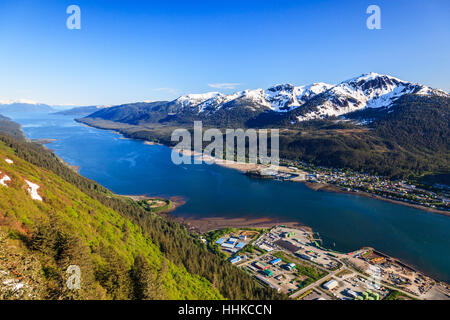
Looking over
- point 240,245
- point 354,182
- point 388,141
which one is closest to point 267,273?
point 240,245

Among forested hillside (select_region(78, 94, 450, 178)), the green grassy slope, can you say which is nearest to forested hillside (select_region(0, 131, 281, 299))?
the green grassy slope

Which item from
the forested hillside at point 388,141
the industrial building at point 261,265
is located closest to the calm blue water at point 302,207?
the industrial building at point 261,265

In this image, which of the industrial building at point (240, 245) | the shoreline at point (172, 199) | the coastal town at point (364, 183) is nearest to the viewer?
the industrial building at point (240, 245)

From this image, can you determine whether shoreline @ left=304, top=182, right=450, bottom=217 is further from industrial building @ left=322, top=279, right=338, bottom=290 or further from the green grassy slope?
the green grassy slope

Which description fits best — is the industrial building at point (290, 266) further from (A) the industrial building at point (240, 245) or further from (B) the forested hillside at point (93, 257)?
(A) the industrial building at point (240, 245)
